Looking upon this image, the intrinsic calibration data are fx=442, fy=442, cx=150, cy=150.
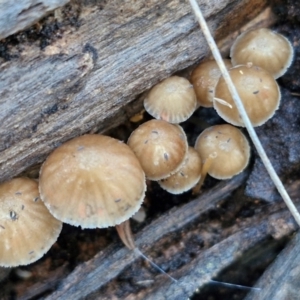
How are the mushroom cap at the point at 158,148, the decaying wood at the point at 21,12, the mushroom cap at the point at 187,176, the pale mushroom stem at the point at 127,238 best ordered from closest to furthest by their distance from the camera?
1. the decaying wood at the point at 21,12
2. the mushroom cap at the point at 158,148
3. the mushroom cap at the point at 187,176
4. the pale mushroom stem at the point at 127,238

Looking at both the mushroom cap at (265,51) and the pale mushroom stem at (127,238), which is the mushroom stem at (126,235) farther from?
the mushroom cap at (265,51)

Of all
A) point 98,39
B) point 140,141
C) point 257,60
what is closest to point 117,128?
point 140,141

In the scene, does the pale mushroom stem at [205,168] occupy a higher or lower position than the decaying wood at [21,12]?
lower

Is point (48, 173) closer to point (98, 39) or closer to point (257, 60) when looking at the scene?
point (98, 39)

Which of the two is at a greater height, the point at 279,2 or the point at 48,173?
the point at 48,173

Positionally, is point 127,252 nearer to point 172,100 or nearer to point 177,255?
point 177,255

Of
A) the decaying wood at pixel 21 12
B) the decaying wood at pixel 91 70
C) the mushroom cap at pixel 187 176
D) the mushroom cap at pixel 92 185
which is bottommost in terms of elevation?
the mushroom cap at pixel 187 176

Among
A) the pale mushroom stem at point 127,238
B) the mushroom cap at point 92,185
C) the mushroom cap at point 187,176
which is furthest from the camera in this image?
the pale mushroom stem at point 127,238

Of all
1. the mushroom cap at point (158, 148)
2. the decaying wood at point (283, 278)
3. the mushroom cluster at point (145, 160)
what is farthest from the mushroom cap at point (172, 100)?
the decaying wood at point (283, 278)
